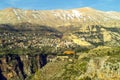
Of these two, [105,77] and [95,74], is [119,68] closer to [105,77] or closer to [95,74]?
[105,77]

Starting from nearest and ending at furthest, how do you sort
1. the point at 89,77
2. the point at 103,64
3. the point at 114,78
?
the point at 114,78
the point at 103,64
the point at 89,77

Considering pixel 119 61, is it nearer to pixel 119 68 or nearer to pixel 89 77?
pixel 119 68

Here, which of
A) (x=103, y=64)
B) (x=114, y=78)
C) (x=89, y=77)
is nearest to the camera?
(x=114, y=78)

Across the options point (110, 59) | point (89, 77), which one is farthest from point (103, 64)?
point (89, 77)

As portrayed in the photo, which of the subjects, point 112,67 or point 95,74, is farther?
point 95,74

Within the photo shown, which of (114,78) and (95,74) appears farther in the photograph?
(95,74)

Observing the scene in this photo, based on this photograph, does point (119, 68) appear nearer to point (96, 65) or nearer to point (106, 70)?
point (106, 70)

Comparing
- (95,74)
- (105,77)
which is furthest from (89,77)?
(105,77)
